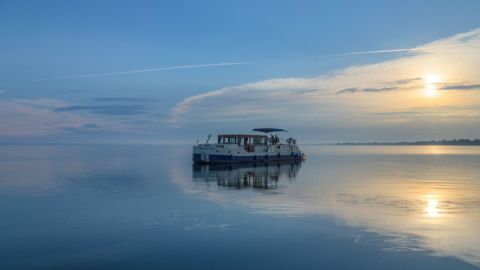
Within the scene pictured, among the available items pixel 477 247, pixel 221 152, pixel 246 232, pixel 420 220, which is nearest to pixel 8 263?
pixel 246 232

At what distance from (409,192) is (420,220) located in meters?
16.1

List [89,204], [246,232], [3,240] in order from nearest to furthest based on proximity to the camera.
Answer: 1. [3,240]
2. [246,232]
3. [89,204]

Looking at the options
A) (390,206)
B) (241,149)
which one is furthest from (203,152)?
(390,206)

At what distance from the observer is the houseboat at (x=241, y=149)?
77312 mm

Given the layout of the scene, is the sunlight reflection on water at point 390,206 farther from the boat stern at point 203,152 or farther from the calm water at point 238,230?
the boat stern at point 203,152

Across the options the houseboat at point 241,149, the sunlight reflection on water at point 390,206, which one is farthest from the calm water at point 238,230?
the houseboat at point 241,149

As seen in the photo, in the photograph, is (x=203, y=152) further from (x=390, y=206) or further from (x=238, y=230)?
(x=238, y=230)

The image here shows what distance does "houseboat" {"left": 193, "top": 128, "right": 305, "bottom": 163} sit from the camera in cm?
7731

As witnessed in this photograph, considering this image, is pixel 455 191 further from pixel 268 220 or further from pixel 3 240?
pixel 3 240

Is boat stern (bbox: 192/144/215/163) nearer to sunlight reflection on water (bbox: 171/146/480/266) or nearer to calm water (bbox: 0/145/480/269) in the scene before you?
sunlight reflection on water (bbox: 171/146/480/266)

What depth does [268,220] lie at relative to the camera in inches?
1010

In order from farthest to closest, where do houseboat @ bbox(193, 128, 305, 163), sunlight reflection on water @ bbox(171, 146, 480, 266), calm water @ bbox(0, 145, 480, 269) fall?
houseboat @ bbox(193, 128, 305, 163) → sunlight reflection on water @ bbox(171, 146, 480, 266) → calm water @ bbox(0, 145, 480, 269)

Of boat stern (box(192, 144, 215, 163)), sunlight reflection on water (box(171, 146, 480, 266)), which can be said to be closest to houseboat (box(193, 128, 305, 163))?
boat stern (box(192, 144, 215, 163))

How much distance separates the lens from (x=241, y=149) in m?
79.8
